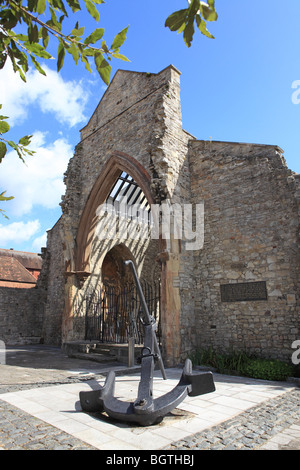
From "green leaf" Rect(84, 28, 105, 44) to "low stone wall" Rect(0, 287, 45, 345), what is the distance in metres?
13.0

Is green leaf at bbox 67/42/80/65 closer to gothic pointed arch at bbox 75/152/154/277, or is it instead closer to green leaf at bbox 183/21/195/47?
green leaf at bbox 183/21/195/47

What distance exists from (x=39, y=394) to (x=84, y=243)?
7.50 m

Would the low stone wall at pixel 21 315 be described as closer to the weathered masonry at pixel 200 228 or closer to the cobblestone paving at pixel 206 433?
the weathered masonry at pixel 200 228

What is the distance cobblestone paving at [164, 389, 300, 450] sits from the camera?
2650 millimetres

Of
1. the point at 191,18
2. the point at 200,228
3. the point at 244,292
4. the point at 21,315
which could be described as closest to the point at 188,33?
the point at 191,18

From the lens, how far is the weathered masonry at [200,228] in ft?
22.7

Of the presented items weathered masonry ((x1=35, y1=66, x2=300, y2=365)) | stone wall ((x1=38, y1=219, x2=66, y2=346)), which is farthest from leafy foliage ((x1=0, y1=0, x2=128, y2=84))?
stone wall ((x1=38, y1=219, x2=66, y2=346))

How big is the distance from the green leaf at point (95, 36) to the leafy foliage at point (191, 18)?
396 mm

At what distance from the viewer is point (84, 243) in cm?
1166

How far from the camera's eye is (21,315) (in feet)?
44.0

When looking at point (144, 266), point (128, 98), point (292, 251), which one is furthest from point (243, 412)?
point (144, 266)

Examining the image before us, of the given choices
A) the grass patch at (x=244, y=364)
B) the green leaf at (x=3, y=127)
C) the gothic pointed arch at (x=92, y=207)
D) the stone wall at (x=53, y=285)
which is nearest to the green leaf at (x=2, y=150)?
the green leaf at (x=3, y=127)

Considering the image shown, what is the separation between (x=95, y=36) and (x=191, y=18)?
0.54 metres
